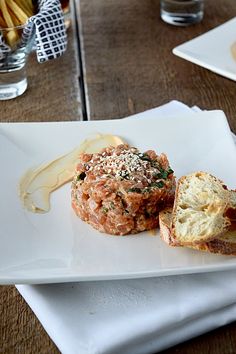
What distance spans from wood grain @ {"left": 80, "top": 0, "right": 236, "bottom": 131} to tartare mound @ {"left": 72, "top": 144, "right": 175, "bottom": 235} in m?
0.46

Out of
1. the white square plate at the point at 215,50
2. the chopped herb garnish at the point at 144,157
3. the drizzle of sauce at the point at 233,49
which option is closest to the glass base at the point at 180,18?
the white square plate at the point at 215,50

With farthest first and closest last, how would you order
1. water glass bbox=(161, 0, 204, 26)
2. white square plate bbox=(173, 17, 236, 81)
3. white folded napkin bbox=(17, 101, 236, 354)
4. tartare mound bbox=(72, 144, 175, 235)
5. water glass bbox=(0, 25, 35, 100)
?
water glass bbox=(161, 0, 204, 26) < white square plate bbox=(173, 17, 236, 81) < water glass bbox=(0, 25, 35, 100) < tartare mound bbox=(72, 144, 175, 235) < white folded napkin bbox=(17, 101, 236, 354)

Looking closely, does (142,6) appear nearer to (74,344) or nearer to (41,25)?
(41,25)

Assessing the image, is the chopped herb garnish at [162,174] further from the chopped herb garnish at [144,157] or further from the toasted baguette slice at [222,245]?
the toasted baguette slice at [222,245]

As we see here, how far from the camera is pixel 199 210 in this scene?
1095mm

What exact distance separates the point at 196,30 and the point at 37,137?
0.89m

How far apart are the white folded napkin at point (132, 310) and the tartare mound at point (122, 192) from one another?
113 mm

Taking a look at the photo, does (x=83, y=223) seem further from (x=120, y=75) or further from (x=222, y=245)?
(x=120, y=75)

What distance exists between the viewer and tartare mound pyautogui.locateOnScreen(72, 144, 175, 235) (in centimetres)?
115

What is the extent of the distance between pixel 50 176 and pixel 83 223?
156mm

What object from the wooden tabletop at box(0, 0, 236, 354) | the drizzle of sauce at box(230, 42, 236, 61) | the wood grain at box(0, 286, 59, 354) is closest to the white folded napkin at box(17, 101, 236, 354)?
the wood grain at box(0, 286, 59, 354)

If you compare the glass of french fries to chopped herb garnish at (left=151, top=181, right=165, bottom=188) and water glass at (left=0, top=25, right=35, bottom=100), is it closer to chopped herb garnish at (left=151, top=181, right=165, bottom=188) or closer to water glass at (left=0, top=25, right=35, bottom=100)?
water glass at (left=0, top=25, right=35, bottom=100)

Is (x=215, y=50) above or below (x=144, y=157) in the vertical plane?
below

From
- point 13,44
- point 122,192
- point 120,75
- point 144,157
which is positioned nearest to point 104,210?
point 122,192
